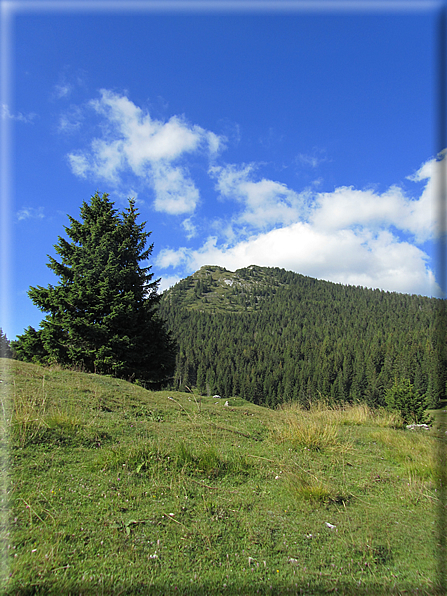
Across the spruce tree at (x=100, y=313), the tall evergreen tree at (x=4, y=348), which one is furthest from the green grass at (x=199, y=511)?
the spruce tree at (x=100, y=313)

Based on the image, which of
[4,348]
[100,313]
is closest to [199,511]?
[4,348]

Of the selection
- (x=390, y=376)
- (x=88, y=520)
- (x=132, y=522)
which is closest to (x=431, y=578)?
(x=132, y=522)

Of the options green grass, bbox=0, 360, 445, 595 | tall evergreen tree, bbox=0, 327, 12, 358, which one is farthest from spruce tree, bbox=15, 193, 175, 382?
green grass, bbox=0, 360, 445, 595

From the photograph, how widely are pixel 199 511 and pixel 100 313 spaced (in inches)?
686

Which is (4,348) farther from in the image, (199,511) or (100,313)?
(199,511)

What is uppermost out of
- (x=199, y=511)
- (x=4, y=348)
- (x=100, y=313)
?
(x=100, y=313)

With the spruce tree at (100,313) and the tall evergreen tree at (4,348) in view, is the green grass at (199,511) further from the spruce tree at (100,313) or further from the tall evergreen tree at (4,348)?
the spruce tree at (100,313)

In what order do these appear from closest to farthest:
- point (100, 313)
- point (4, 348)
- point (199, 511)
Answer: point (199, 511), point (4, 348), point (100, 313)

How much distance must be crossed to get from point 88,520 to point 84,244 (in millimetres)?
21110

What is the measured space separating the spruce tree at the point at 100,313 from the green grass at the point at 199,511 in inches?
453

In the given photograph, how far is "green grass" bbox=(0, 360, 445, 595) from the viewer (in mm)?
2807

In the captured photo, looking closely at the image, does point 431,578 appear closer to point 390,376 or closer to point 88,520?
point 88,520

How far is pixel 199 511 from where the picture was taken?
3.95m

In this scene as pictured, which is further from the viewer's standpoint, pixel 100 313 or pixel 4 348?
pixel 100 313
